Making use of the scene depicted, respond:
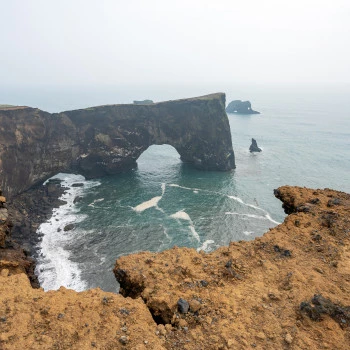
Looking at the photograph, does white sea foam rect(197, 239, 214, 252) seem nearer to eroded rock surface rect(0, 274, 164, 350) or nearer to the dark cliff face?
eroded rock surface rect(0, 274, 164, 350)

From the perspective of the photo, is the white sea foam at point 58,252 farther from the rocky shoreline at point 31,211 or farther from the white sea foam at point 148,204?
the white sea foam at point 148,204

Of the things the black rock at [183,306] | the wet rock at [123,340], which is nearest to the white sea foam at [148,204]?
the black rock at [183,306]

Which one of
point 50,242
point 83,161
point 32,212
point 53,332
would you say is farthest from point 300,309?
point 83,161

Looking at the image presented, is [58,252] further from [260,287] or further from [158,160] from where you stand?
[158,160]

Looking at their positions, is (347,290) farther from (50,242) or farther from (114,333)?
(50,242)

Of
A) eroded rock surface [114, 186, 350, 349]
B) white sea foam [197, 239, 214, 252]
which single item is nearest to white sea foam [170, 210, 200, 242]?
white sea foam [197, 239, 214, 252]

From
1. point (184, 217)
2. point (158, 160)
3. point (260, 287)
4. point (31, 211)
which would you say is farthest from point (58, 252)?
point (158, 160)
